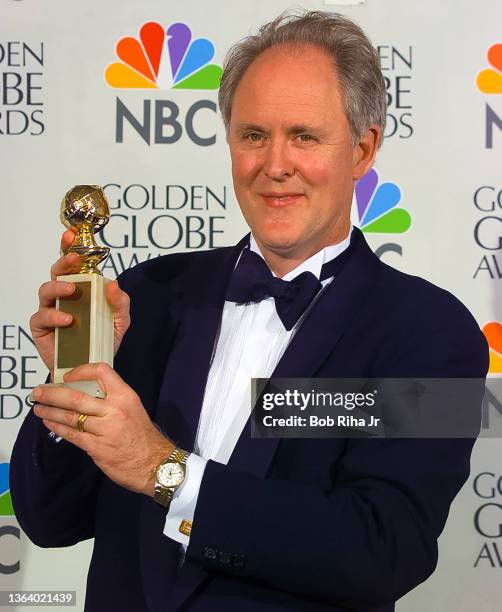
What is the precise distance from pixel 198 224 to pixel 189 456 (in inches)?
50.0

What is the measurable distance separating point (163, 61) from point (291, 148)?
1029mm

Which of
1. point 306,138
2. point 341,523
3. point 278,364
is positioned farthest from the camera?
point 306,138

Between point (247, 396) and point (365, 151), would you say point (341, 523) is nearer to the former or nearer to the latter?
point (247, 396)

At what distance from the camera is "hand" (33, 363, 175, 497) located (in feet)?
4.09

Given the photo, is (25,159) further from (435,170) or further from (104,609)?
(104,609)

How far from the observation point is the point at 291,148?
1636mm

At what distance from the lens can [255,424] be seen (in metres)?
1.49

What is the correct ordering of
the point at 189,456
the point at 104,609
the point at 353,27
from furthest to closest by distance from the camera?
the point at 353,27, the point at 104,609, the point at 189,456

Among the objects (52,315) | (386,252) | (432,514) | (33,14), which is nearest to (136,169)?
(33,14)

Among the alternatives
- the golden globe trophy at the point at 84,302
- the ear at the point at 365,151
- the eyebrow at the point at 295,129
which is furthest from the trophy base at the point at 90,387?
the ear at the point at 365,151

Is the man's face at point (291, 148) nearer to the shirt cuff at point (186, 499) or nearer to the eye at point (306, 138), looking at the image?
the eye at point (306, 138)

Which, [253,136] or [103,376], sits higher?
[253,136]

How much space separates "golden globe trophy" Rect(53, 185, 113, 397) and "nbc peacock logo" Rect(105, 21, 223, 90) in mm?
1167

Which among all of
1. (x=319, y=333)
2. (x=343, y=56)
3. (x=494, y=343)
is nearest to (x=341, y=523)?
(x=319, y=333)
